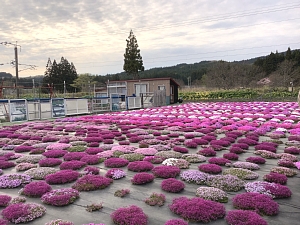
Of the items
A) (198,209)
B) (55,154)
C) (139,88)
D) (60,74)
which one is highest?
(60,74)

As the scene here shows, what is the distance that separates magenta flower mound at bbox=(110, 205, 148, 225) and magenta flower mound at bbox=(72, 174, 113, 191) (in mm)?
1269

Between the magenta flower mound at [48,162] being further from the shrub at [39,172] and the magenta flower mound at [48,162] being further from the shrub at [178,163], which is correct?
the shrub at [178,163]

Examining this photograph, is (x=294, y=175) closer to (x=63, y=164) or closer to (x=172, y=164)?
(x=172, y=164)

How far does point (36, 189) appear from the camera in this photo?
211 inches

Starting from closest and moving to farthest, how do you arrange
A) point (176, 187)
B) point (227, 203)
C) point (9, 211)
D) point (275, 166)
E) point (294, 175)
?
point (9, 211), point (227, 203), point (176, 187), point (294, 175), point (275, 166)

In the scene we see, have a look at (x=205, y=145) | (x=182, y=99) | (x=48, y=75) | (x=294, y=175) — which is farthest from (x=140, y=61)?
(x=294, y=175)

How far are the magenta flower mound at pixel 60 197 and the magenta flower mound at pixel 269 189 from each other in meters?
3.79

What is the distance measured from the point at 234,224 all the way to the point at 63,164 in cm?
514

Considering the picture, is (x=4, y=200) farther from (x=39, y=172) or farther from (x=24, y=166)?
(x=24, y=166)

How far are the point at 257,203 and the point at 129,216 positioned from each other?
94.9 inches

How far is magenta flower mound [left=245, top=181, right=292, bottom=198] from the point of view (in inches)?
199

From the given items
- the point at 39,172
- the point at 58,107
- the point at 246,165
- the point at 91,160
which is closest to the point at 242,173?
→ the point at 246,165

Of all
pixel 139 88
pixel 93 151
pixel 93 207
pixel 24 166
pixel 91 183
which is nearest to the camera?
pixel 93 207

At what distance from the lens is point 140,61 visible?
5772 centimetres
